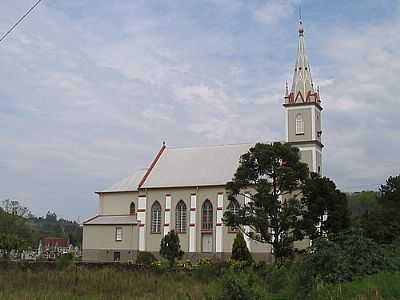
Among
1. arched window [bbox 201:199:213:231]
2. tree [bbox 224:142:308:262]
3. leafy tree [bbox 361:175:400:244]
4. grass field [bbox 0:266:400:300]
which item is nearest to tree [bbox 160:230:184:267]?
arched window [bbox 201:199:213:231]

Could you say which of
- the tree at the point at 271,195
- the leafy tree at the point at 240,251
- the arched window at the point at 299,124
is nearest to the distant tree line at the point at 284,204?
the tree at the point at 271,195

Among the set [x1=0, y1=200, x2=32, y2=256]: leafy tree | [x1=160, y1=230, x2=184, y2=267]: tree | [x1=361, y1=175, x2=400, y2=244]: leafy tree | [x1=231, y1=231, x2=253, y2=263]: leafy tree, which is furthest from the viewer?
[x1=0, y1=200, x2=32, y2=256]: leafy tree

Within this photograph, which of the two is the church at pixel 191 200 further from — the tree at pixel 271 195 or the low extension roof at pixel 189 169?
the tree at pixel 271 195

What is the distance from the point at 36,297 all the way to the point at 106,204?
51889mm

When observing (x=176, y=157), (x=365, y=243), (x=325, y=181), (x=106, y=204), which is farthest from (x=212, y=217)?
(x=365, y=243)

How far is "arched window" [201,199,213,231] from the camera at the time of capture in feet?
191

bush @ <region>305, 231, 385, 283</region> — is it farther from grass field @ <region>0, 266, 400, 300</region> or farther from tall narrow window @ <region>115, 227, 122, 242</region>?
tall narrow window @ <region>115, 227, 122, 242</region>

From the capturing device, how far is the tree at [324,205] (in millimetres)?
39375

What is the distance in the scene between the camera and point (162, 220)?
60.4 metres

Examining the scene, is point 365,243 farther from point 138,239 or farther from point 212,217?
point 138,239

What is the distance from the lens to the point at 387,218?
4331cm

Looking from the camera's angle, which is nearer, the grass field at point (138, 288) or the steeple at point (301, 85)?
the grass field at point (138, 288)

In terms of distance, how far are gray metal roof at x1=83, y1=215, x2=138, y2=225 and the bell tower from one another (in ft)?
65.2

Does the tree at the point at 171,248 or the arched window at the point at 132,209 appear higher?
the arched window at the point at 132,209
